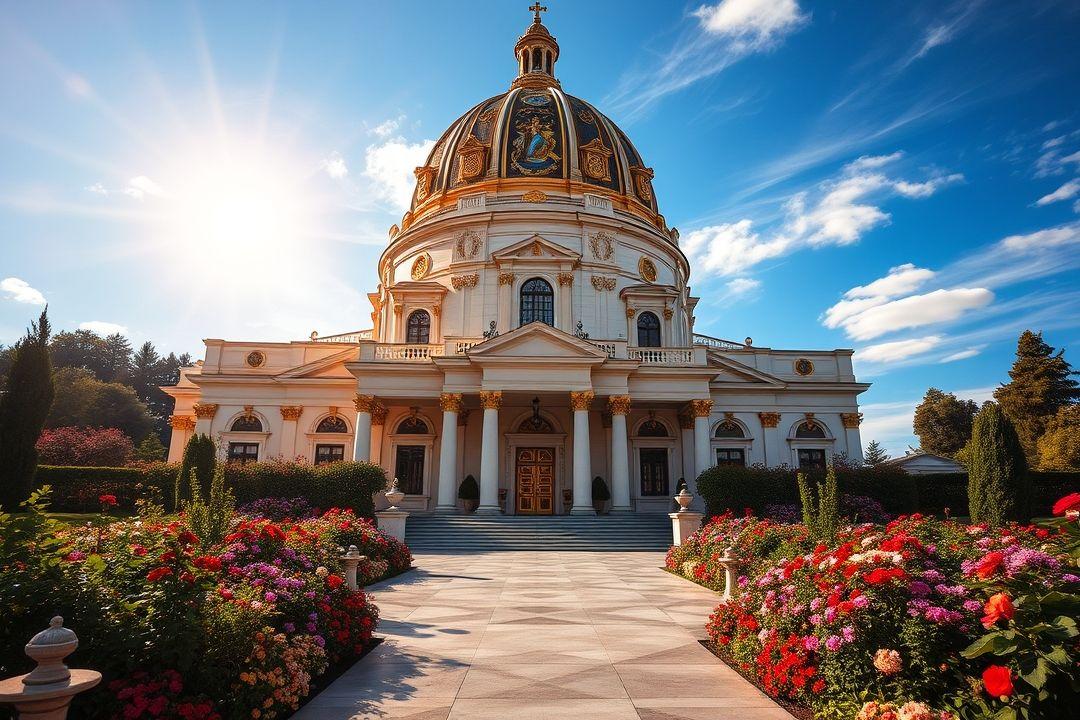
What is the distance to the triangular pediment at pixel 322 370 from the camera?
3512cm

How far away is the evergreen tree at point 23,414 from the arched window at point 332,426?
12606 millimetres

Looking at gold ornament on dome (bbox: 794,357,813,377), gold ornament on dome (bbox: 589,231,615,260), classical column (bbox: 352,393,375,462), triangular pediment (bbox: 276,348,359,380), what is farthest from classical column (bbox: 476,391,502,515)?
gold ornament on dome (bbox: 794,357,813,377)

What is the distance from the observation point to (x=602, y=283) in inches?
1484

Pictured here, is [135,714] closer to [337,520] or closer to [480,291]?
[337,520]

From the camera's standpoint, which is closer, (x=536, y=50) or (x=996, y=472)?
(x=996, y=472)

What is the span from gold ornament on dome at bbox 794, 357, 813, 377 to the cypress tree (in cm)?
3236

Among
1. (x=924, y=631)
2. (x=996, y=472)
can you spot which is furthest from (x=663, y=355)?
(x=924, y=631)

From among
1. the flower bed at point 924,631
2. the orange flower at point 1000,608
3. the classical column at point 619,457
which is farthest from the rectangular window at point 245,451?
the orange flower at point 1000,608

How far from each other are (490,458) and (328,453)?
37.4 feet

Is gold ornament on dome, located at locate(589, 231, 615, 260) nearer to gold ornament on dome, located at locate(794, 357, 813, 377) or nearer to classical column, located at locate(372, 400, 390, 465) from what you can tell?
gold ornament on dome, located at locate(794, 357, 813, 377)

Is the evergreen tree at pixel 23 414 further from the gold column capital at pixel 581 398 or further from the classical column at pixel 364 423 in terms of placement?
the gold column capital at pixel 581 398

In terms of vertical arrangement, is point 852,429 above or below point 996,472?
above

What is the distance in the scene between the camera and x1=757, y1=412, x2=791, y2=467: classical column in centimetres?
3559

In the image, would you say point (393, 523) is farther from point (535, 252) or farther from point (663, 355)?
point (535, 252)
